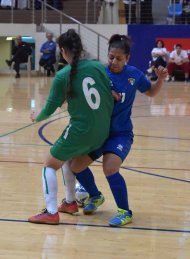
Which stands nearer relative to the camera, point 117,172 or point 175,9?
point 117,172

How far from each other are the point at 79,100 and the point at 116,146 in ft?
Result: 1.42

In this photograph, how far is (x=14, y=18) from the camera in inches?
854

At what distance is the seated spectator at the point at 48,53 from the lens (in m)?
20.0

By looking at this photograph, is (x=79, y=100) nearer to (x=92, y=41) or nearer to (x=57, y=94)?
(x=57, y=94)

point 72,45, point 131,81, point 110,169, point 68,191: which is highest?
point 72,45

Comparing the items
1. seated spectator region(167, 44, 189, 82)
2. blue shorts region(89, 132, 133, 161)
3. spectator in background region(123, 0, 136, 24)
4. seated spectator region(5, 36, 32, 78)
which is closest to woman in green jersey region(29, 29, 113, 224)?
blue shorts region(89, 132, 133, 161)

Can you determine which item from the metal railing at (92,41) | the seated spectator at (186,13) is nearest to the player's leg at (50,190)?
the metal railing at (92,41)

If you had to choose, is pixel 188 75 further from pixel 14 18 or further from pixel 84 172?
pixel 84 172

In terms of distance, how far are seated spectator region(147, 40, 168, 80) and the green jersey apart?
14.4m

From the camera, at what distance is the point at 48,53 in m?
20.0

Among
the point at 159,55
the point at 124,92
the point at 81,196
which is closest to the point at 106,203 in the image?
the point at 81,196

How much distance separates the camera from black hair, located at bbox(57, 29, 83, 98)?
159 inches

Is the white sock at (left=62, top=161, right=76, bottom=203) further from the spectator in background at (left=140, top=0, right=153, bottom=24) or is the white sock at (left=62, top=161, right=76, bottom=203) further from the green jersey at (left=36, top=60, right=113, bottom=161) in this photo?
the spectator in background at (left=140, top=0, right=153, bottom=24)

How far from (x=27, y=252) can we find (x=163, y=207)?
4.77 feet
